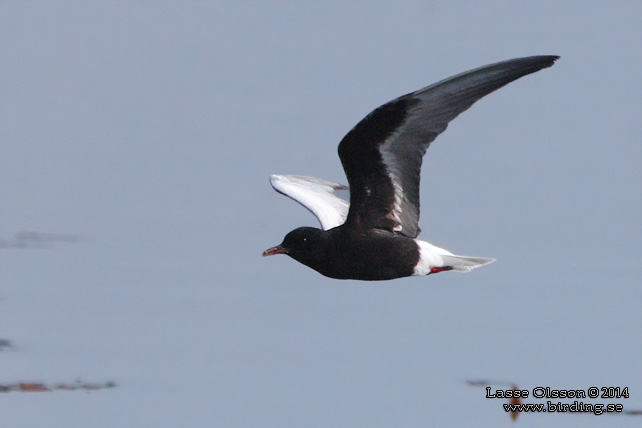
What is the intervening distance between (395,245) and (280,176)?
2.06m

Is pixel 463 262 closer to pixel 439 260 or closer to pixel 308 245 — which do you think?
pixel 439 260

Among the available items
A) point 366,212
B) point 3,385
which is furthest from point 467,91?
point 3,385

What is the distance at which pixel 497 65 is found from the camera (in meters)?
12.2

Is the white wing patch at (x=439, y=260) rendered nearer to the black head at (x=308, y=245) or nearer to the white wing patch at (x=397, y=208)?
the white wing patch at (x=397, y=208)

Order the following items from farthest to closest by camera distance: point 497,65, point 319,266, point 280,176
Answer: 1. point 280,176
2. point 319,266
3. point 497,65

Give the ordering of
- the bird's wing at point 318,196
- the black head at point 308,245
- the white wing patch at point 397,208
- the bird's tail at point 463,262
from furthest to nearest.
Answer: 1. the bird's wing at point 318,196
2. the bird's tail at point 463,262
3. the black head at point 308,245
4. the white wing patch at point 397,208

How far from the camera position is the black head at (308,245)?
12938 millimetres

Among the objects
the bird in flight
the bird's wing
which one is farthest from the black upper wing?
the bird's wing

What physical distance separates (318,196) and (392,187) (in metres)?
1.71

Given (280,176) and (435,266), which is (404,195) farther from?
(280,176)

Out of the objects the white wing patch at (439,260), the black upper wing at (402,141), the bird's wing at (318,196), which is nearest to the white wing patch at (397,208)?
the black upper wing at (402,141)

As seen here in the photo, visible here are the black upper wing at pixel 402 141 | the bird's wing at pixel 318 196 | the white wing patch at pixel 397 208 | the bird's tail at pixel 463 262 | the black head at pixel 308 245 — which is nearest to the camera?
the black upper wing at pixel 402 141

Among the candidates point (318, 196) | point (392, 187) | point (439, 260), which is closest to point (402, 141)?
point (392, 187)

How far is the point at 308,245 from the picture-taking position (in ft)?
42.6
